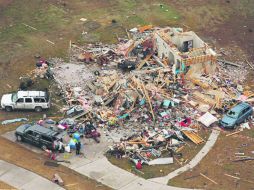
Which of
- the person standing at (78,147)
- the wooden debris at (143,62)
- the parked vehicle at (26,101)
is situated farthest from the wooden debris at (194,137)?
the parked vehicle at (26,101)

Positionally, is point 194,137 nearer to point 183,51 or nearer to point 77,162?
point 77,162

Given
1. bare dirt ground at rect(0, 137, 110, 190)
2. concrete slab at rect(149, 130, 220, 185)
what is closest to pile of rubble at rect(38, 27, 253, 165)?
concrete slab at rect(149, 130, 220, 185)

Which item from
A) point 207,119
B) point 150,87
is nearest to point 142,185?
point 207,119

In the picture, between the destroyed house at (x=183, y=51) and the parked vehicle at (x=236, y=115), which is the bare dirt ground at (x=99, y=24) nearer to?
the parked vehicle at (x=236, y=115)

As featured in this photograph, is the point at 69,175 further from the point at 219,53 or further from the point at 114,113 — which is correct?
the point at 219,53

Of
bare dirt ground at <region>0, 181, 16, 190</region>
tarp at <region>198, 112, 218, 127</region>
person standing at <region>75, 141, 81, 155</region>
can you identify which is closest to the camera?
bare dirt ground at <region>0, 181, 16, 190</region>

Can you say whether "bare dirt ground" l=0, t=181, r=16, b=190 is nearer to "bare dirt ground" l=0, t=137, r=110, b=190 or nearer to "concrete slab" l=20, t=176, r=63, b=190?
"concrete slab" l=20, t=176, r=63, b=190

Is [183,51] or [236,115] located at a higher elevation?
[183,51]
